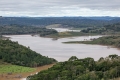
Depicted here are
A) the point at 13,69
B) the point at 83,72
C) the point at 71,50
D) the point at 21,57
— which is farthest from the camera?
the point at 71,50

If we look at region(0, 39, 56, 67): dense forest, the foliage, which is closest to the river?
region(0, 39, 56, 67): dense forest

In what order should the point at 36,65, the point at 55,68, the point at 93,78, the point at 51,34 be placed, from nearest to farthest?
the point at 93,78 → the point at 55,68 → the point at 36,65 → the point at 51,34

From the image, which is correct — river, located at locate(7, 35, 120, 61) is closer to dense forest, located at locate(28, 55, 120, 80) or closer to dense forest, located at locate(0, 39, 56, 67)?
dense forest, located at locate(0, 39, 56, 67)

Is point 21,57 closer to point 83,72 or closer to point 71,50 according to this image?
point 83,72

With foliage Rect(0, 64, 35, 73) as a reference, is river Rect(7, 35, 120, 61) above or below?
above

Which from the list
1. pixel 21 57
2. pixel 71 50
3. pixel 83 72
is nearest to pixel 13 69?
pixel 21 57

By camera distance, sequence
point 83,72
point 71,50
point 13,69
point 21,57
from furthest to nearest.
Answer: point 71,50, point 21,57, point 13,69, point 83,72

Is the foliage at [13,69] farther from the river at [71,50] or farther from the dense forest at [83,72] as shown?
the dense forest at [83,72]

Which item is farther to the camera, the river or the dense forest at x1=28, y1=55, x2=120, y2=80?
the river

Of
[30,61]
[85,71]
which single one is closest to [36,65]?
[30,61]

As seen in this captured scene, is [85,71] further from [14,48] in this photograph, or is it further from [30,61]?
[14,48]

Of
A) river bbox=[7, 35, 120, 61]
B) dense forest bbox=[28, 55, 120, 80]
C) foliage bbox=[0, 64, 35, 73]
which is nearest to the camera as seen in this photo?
dense forest bbox=[28, 55, 120, 80]
